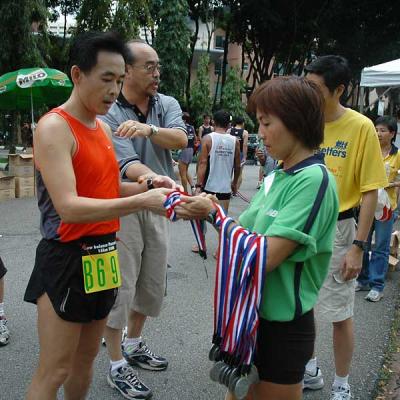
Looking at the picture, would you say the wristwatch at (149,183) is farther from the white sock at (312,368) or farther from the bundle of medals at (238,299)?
the white sock at (312,368)

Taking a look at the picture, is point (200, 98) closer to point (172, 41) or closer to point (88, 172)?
point (172, 41)

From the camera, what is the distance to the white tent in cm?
804

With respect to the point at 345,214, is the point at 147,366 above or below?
below

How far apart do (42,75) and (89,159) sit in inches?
337

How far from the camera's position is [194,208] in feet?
6.22

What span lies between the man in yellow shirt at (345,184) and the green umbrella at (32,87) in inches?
325

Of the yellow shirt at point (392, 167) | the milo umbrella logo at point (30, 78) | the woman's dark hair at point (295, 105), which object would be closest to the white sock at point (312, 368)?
the woman's dark hair at point (295, 105)

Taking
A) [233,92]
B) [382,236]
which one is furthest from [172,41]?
[382,236]

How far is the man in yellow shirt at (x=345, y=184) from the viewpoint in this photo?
2.70 meters

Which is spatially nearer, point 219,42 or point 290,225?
point 290,225

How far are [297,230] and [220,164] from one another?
190 inches

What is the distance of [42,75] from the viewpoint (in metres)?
9.80

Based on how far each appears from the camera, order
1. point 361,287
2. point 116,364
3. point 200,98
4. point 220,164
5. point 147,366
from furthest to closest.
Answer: point 200,98, point 220,164, point 361,287, point 147,366, point 116,364

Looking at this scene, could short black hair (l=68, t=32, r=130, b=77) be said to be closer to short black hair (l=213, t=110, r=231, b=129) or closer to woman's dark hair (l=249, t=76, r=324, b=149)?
woman's dark hair (l=249, t=76, r=324, b=149)
